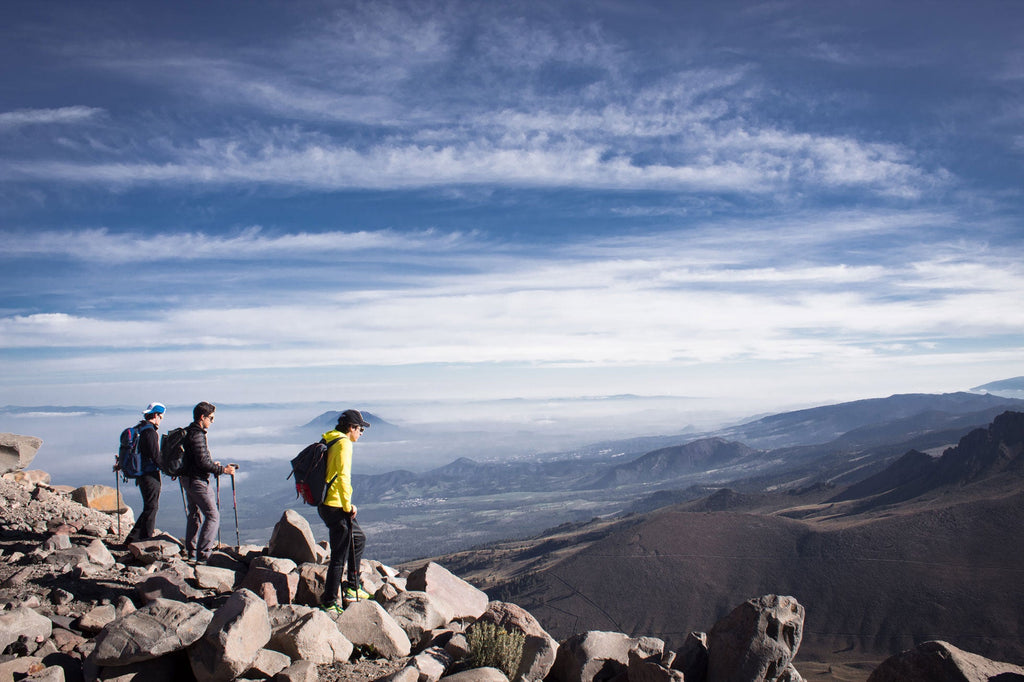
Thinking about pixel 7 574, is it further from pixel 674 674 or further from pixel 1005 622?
pixel 1005 622

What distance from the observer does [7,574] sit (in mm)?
10703

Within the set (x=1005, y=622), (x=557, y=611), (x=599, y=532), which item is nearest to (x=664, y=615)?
(x=557, y=611)

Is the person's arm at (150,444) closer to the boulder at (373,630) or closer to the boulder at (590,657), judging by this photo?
the boulder at (373,630)

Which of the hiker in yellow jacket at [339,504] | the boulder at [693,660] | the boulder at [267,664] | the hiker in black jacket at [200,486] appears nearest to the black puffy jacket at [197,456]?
the hiker in black jacket at [200,486]

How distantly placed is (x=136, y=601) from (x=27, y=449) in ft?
46.5

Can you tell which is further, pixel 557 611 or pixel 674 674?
pixel 557 611

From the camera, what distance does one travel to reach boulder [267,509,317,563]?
13086mm

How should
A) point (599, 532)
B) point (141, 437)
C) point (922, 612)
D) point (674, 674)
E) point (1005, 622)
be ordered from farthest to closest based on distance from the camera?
point (599, 532) < point (922, 612) < point (1005, 622) < point (141, 437) < point (674, 674)

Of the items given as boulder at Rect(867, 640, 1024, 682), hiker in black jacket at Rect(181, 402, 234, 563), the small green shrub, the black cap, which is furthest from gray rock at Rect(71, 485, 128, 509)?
boulder at Rect(867, 640, 1024, 682)

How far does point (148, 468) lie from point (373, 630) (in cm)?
636

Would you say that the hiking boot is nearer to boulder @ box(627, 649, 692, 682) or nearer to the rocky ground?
the rocky ground

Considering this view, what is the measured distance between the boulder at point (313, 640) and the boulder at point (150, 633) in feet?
3.33

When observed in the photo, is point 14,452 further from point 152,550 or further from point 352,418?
point 352,418

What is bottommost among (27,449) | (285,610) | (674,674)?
(674,674)
